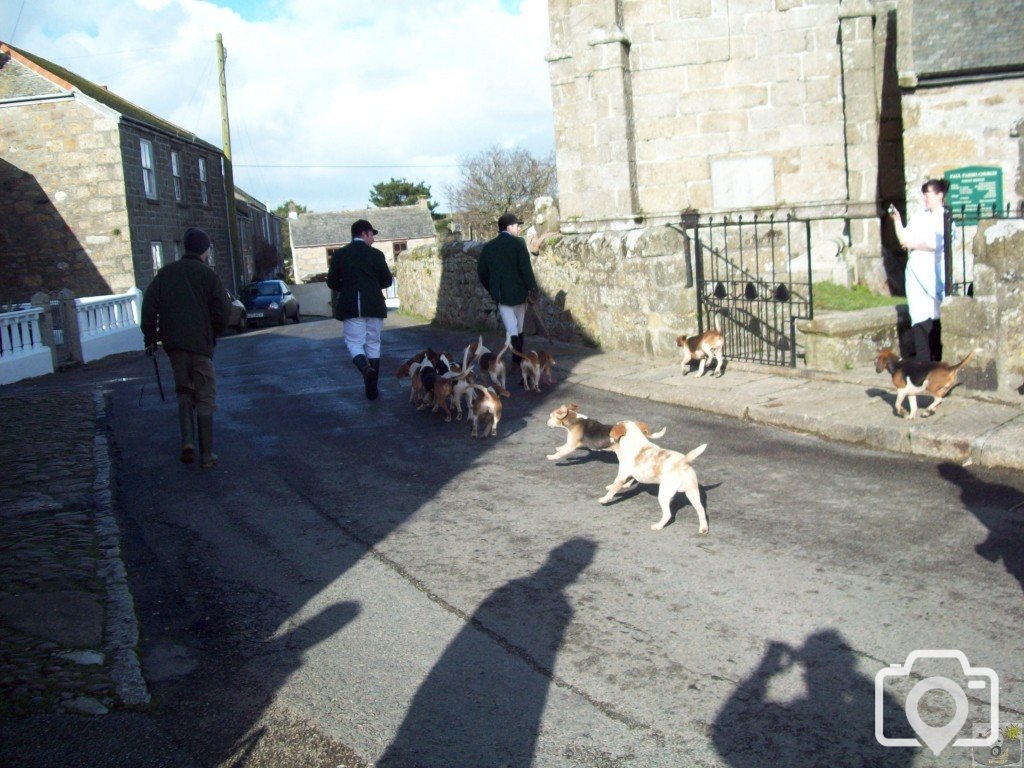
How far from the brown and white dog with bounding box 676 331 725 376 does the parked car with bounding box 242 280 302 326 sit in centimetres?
2788

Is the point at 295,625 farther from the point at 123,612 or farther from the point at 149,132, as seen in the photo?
the point at 149,132

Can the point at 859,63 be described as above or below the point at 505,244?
above

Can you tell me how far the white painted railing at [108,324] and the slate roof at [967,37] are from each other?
1691 centimetres

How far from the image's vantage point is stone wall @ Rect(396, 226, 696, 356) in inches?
444

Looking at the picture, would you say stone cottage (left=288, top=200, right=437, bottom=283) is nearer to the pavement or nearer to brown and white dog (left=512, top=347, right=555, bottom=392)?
the pavement

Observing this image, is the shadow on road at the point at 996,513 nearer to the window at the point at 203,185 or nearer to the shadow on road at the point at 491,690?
the shadow on road at the point at 491,690

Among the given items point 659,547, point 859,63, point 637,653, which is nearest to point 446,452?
point 659,547

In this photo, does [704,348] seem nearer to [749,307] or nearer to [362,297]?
[749,307]

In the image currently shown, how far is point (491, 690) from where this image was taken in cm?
381

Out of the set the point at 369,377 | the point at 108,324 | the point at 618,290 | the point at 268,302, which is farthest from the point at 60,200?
the point at 618,290

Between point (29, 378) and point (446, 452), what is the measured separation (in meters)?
12.2

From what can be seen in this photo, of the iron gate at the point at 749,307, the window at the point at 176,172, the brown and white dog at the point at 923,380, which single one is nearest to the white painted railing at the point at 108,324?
the window at the point at 176,172

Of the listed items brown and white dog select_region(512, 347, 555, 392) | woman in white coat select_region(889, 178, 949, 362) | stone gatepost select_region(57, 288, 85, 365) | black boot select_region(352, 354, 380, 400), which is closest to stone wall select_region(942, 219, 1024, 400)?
woman in white coat select_region(889, 178, 949, 362)

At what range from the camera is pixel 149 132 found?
31750 mm
